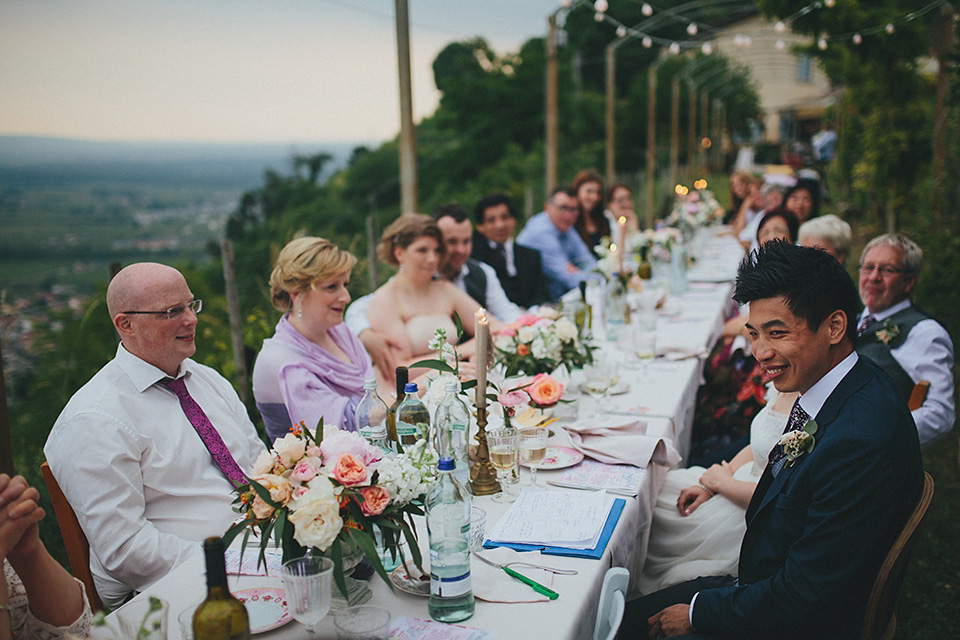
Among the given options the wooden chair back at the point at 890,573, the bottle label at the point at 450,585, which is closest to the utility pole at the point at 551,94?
the wooden chair back at the point at 890,573

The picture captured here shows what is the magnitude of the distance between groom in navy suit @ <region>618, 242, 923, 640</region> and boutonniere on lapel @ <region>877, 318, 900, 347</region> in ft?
4.62

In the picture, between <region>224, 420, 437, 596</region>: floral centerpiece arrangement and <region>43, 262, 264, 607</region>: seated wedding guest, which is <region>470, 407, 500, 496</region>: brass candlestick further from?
<region>43, 262, 264, 607</region>: seated wedding guest

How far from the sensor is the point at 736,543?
7.88 ft

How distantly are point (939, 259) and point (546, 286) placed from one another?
413 centimetres

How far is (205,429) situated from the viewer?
2.36m

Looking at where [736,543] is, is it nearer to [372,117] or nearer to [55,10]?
[55,10]

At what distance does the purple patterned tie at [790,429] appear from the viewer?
186cm

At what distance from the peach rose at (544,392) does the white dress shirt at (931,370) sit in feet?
5.05

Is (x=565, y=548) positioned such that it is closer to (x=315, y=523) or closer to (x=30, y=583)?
(x=315, y=523)

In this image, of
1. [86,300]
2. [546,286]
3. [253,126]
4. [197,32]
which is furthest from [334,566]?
[253,126]

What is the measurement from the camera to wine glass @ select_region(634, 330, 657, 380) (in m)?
3.52

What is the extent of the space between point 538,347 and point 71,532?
174 cm

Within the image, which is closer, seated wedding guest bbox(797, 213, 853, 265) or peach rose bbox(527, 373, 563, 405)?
peach rose bbox(527, 373, 563, 405)

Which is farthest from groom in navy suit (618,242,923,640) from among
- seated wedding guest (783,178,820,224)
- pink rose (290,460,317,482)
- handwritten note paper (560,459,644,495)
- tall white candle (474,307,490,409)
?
seated wedding guest (783,178,820,224)
